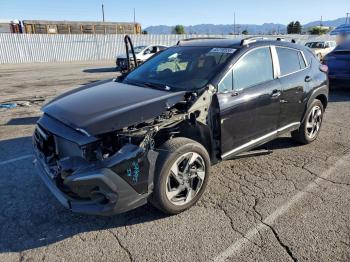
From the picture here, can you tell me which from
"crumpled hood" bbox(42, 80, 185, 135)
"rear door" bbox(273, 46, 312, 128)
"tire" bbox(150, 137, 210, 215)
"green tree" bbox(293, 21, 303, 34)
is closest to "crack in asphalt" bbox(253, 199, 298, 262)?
"tire" bbox(150, 137, 210, 215)

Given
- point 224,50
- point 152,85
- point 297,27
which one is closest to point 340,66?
point 224,50

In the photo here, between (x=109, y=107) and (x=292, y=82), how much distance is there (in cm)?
285

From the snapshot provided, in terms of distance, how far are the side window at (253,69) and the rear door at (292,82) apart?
0.92 feet

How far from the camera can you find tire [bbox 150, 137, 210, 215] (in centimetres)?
309

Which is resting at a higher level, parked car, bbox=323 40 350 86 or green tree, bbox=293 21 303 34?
green tree, bbox=293 21 303 34

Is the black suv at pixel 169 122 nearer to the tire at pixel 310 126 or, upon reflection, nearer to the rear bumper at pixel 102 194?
the rear bumper at pixel 102 194

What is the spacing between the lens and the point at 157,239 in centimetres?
299

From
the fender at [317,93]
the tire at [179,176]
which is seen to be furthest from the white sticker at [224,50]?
the fender at [317,93]

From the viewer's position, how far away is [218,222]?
3.23 meters

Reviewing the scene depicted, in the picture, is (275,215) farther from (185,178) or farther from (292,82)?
(292,82)

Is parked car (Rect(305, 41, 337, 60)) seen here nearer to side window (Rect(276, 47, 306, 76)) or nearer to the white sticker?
side window (Rect(276, 47, 306, 76))

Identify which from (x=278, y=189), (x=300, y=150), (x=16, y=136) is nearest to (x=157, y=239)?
(x=278, y=189)

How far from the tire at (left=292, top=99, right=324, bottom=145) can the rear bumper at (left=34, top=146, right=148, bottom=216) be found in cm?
328

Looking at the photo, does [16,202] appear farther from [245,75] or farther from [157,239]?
[245,75]
